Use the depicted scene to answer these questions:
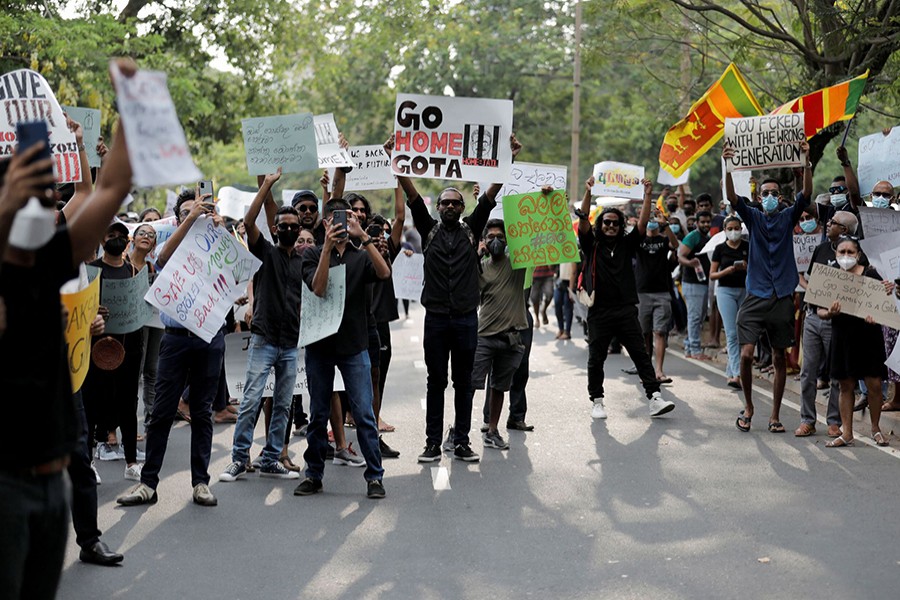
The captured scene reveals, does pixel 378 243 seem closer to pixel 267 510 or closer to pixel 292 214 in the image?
pixel 292 214

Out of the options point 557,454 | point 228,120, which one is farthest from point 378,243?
point 228,120

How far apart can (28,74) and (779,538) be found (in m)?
6.29

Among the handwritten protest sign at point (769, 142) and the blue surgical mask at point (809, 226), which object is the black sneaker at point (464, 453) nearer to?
the handwritten protest sign at point (769, 142)

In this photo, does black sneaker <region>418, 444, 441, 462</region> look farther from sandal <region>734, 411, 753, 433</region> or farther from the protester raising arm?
sandal <region>734, 411, 753, 433</region>

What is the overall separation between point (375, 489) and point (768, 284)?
4.41 m

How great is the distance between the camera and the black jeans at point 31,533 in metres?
3.56

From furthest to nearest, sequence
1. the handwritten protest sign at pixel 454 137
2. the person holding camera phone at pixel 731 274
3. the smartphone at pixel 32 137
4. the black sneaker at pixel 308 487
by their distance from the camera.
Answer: the person holding camera phone at pixel 731 274 → the handwritten protest sign at pixel 454 137 → the black sneaker at pixel 308 487 → the smartphone at pixel 32 137

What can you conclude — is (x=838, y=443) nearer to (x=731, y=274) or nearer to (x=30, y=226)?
(x=731, y=274)

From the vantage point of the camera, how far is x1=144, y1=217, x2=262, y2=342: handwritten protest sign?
8070 millimetres

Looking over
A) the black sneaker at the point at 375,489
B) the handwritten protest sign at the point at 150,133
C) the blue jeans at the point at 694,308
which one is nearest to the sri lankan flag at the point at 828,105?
the blue jeans at the point at 694,308

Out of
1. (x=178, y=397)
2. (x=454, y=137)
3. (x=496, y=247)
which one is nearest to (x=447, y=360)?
(x=496, y=247)

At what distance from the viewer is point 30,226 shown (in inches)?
140

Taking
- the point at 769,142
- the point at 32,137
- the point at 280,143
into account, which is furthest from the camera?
the point at 769,142

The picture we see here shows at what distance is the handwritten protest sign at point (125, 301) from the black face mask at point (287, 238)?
1096 mm
